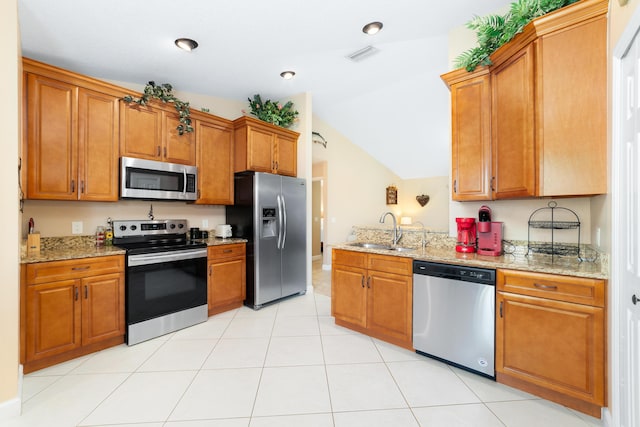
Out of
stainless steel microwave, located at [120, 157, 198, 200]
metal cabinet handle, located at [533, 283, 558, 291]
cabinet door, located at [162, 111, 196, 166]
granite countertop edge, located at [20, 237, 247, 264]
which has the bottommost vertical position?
metal cabinet handle, located at [533, 283, 558, 291]

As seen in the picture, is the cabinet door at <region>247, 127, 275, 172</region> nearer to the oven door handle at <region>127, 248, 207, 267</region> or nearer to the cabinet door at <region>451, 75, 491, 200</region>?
the oven door handle at <region>127, 248, 207, 267</region>

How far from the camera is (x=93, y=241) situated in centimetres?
284

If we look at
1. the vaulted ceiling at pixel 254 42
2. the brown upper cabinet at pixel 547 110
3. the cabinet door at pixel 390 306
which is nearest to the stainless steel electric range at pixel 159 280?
the vaulted ceiling at pixel 254 42

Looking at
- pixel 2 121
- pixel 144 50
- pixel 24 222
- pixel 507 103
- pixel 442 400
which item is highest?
pixel 144 50

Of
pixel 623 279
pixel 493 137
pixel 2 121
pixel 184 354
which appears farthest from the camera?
pixel 184 354

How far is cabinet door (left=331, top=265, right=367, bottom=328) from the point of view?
106 inches

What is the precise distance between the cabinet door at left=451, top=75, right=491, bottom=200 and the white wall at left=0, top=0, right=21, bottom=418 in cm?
314

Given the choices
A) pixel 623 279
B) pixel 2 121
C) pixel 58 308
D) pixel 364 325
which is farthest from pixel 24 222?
pixel 623 279

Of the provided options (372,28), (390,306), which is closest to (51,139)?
(372,28)

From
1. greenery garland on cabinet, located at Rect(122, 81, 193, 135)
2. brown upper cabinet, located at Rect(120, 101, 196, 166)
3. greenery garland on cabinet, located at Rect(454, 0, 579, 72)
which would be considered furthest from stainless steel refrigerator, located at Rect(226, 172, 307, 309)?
greenery garland on cabinet, located at Rect(454, 0, 579, 72)

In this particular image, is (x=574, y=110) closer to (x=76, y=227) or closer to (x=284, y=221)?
(x=284, y=221)

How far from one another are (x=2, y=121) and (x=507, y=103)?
3.32 m

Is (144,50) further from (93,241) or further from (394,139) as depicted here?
(394,139)

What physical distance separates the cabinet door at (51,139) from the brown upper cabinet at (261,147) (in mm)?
1602
